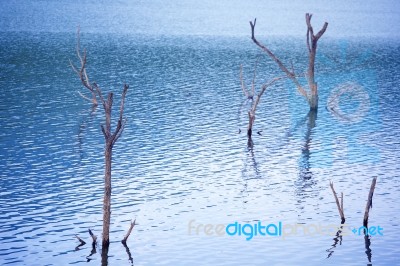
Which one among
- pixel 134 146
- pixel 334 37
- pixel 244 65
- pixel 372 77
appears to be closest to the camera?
pixel 134 146

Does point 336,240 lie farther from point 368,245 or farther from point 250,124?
point 250,124

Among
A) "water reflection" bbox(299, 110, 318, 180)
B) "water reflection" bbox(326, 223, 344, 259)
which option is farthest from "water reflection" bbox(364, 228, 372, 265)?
"water reflection" bbox(299, 110, 318, 180)

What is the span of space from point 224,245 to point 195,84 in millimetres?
44986

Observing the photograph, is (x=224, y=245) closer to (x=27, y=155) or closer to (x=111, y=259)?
(x=111, y=259)

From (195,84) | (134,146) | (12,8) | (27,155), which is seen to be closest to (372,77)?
(195,84)

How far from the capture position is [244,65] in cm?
9044

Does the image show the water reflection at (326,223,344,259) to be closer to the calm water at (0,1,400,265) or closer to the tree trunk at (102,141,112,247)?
the calm water at (0,1,400,265)

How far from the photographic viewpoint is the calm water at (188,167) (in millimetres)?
28530
